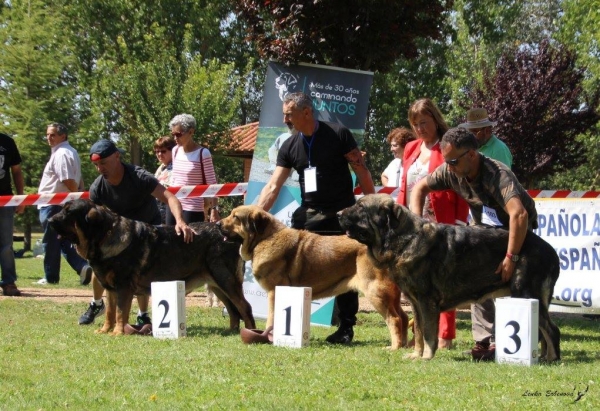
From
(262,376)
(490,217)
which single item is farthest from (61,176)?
(262,376)

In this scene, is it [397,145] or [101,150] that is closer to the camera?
[101,150]

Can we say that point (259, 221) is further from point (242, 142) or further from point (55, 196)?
point (242, 142)

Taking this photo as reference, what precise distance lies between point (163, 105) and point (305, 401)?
32085mm

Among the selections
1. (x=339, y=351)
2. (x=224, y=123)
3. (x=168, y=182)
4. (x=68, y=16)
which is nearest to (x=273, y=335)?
(x=339, y=351)

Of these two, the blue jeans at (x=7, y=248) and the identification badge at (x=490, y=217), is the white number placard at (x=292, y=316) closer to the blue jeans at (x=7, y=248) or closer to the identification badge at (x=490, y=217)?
the identification badge at (x=490, y=217)

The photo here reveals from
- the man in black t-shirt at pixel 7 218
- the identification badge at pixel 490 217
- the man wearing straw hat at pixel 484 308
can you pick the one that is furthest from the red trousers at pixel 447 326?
the man in black t-shirt at pixel 7 218

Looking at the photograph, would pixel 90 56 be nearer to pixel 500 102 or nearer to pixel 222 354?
pixel 500 102

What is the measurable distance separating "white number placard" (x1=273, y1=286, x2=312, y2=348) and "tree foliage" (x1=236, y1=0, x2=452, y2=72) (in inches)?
127

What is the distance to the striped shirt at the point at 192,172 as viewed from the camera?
9750mm

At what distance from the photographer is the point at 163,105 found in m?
35.8

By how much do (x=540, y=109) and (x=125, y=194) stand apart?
68.6 ft

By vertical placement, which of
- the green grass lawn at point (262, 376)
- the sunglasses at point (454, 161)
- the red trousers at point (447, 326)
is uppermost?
the sunglasses at point (454, 161)

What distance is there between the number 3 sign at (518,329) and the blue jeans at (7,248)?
746 cm

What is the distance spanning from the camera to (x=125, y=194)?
8.50 m
